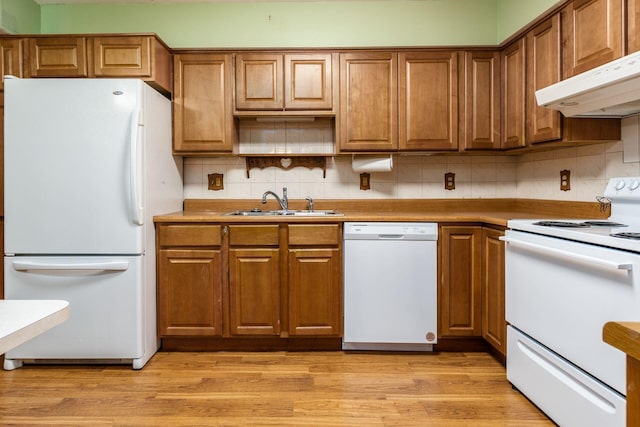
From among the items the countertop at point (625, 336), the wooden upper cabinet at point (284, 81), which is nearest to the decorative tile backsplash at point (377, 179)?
the wooden upper cabinet at point (284, 81)

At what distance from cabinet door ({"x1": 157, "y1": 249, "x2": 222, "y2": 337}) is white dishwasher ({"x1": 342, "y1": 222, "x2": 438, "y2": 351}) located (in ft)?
2.67

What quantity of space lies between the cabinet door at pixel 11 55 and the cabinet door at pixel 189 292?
56.0 inches

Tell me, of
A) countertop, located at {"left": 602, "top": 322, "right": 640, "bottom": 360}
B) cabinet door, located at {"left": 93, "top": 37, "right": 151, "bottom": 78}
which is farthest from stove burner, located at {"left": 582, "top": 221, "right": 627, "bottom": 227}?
cabinet door, located at {"left": 93, "top": 37, "right": 151, "bottom": 78}

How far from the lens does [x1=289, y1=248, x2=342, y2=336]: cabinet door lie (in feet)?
8.78

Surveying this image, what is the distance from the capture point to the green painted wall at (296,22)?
3195 millimetres

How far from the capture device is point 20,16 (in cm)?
294

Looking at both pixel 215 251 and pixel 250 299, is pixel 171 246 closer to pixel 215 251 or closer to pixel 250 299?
pixel 215 251

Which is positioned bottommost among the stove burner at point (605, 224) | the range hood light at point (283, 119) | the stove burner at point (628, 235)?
the stove burner at point (628, 235)

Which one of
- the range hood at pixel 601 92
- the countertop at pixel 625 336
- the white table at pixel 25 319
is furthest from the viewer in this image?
the range hood at pixel 601 92

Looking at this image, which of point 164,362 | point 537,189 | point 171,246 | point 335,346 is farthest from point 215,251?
point 537,189

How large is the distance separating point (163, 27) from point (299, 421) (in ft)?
9.30

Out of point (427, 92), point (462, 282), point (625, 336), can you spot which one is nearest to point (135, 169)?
point (427, 92)

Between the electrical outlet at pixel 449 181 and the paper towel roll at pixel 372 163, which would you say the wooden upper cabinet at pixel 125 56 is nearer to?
the paper towel roll at pixel 372 163

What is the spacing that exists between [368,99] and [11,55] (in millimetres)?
2225
